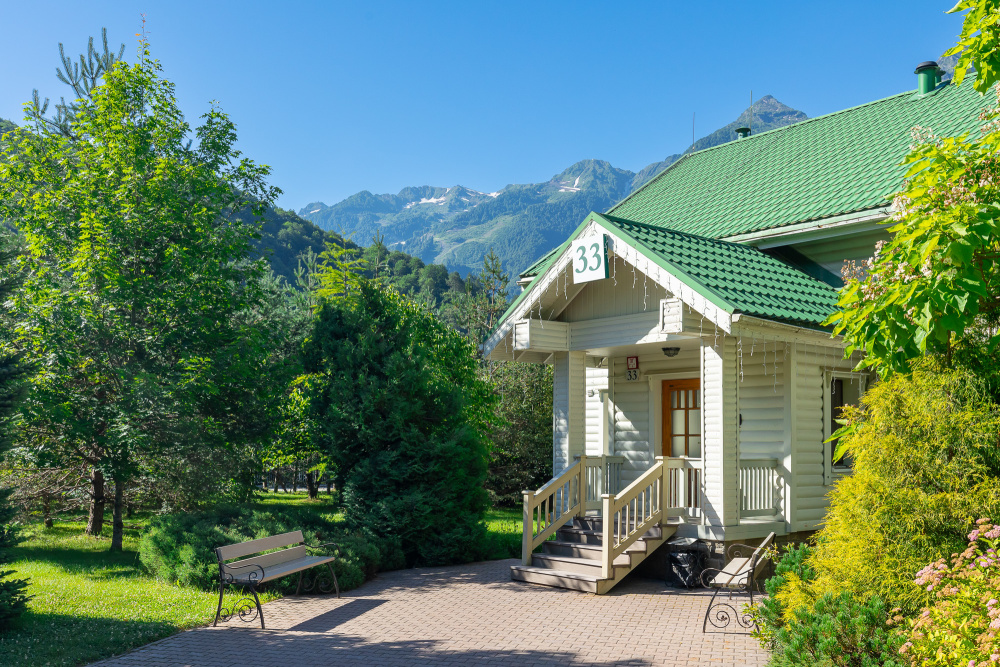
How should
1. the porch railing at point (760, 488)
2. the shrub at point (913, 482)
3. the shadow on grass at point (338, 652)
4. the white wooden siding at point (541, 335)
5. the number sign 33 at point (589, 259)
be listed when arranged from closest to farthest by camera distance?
1. the shrub at point (913, 482)
2. the shadow on grass at point (338, 652)
3. the porch railing at point (760, 488)
4. the number sign 33 at point (589, 259)
5. the white wooden siding at point (541, 335)

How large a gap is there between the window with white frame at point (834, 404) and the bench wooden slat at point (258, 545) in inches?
307

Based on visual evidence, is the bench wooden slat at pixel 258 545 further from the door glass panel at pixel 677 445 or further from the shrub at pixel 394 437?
the door glass panel at pixel 677 445

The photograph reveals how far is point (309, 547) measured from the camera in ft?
35.6

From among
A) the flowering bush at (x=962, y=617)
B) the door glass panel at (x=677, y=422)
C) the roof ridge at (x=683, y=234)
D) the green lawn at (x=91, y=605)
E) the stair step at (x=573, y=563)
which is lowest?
the green lawn at (x=91, y=605)

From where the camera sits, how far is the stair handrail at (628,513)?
10.1 meters

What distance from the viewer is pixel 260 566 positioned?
30.5 ft

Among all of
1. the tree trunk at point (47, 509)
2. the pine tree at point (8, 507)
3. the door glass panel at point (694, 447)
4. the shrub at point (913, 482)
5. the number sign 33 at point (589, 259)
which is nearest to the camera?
the shrub at point (913, 482)

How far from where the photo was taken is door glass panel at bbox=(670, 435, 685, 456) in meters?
13.0

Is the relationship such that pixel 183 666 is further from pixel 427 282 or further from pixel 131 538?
pixel 427 282

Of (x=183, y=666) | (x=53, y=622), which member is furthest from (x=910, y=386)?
(x=53, y=622)

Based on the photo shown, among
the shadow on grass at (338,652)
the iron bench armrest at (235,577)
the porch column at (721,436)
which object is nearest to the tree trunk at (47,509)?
the iron bench armrest at (235,577)

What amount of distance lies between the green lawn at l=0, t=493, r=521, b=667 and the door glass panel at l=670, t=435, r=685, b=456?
3786 mm

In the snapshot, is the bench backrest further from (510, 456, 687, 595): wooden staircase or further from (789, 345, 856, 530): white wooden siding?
(789, 345, 856, 530): white wooden siding

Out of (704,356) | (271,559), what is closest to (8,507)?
(271,559)
